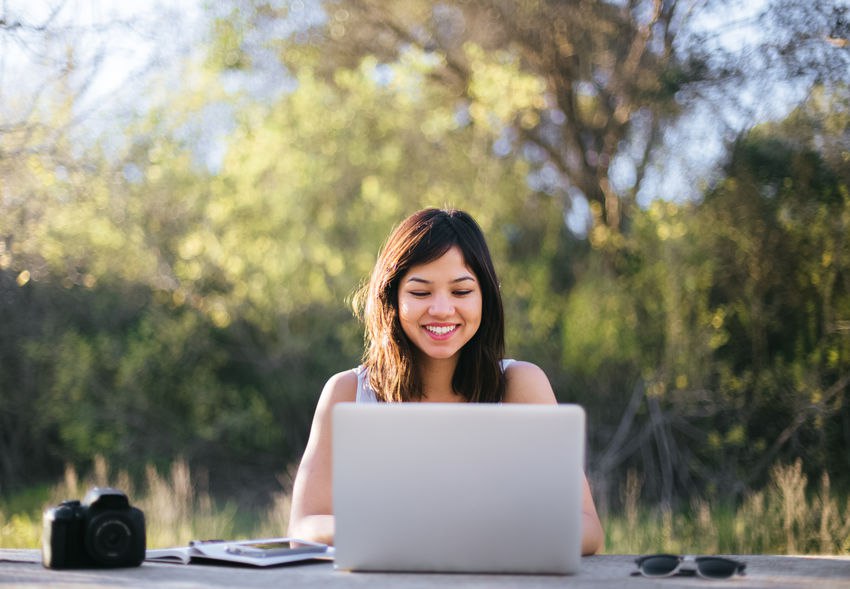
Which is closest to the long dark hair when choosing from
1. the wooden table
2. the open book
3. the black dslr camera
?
the open book

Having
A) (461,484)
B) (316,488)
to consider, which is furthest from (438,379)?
(461,484)

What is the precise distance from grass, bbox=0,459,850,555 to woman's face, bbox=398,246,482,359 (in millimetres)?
3042

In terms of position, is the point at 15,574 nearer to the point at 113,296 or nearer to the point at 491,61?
the point at 491,61

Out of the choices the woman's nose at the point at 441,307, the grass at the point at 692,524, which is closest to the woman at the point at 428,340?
the woman's nose at the point at 441,307

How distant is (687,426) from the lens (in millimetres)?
6625

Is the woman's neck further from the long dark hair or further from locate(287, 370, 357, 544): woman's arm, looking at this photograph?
locate(287, 370, 357, 544): woman's arm

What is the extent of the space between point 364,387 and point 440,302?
44 cm

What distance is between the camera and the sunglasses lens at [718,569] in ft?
5.83

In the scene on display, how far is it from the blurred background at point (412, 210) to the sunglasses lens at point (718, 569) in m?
3.63

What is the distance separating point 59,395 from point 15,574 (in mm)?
6438

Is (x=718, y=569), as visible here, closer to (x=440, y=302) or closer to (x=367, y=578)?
(x=367, y=578)

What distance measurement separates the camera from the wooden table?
166 centimetres

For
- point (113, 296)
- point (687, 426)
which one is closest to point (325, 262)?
point (113, 296)

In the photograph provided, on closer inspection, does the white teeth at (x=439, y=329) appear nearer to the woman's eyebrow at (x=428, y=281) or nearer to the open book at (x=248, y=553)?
the woman's eyebrow at (x=428, y=281)
